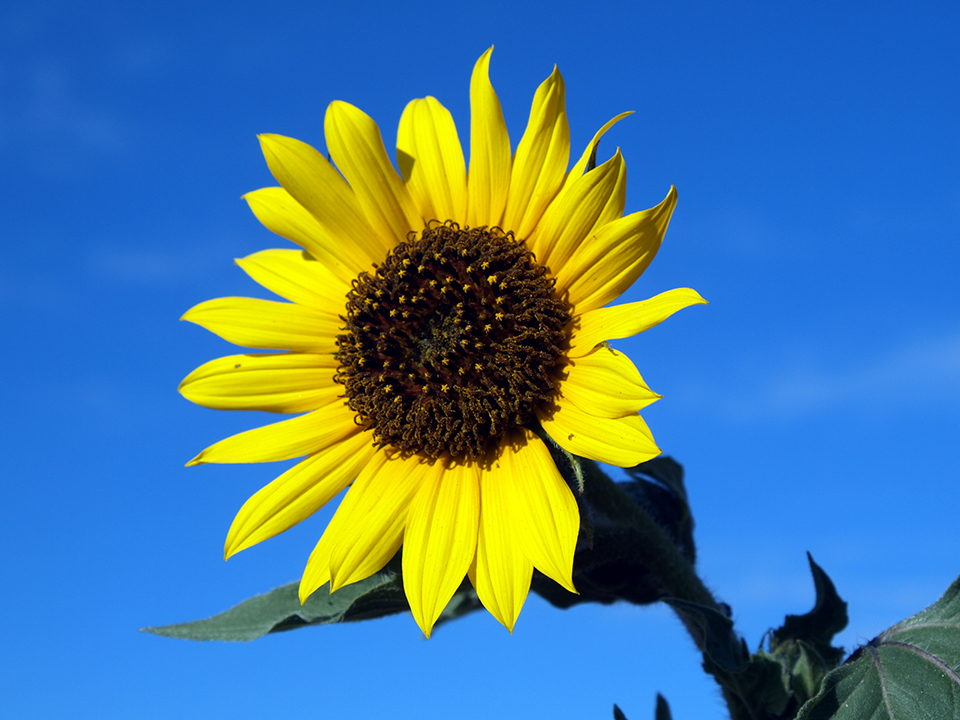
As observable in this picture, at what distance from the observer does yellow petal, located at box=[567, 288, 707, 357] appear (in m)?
3.42

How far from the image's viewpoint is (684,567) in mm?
4648

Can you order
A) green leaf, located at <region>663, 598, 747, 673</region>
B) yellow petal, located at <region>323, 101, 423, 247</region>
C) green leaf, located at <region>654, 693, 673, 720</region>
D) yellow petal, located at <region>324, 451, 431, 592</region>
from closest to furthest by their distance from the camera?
yellow petal, located at <region>324, 451, 431, 592</region>
green leaf, located at <region>663, 598, 747, 673</region>
yellow petal, located at <region>323, 101, 423, 247</region>
green leaf, located at <region>654, 693, 673, 720</region>

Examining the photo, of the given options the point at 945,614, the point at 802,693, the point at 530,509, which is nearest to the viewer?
the point at 530,509

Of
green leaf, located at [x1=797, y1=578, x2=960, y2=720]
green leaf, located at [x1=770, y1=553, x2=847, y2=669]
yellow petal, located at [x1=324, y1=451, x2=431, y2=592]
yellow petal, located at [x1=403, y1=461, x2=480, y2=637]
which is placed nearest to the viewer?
green leaf, located at [x1=797, y1=578, x2=960, y2=720]

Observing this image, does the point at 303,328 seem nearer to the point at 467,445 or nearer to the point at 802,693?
the point at 467,445

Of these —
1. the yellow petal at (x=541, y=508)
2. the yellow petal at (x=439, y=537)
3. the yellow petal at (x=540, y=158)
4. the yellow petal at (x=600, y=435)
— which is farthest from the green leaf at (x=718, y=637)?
the yellow petal at (x=540, y=158)

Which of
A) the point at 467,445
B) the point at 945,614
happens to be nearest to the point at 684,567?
the point at 945,614

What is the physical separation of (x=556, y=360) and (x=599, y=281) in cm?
38

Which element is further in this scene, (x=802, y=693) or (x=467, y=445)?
(x=802, y=693)

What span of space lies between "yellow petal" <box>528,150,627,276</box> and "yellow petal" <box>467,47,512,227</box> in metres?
0.27

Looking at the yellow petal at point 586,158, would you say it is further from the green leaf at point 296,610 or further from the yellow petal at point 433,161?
the green leaf at point 296,610

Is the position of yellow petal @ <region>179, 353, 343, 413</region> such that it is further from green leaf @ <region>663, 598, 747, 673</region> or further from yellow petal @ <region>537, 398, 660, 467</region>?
green leaf @ <region>663, 598, 747, 673</region>

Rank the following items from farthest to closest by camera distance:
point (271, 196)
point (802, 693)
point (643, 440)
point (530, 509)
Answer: point (271, 196)
point (802, 693)
point (530, 509)
point (643, 440)

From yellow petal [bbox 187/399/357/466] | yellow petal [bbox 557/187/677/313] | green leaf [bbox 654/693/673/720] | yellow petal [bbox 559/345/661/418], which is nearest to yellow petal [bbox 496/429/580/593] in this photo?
yellow petal [bbox 559/345/661/418]
